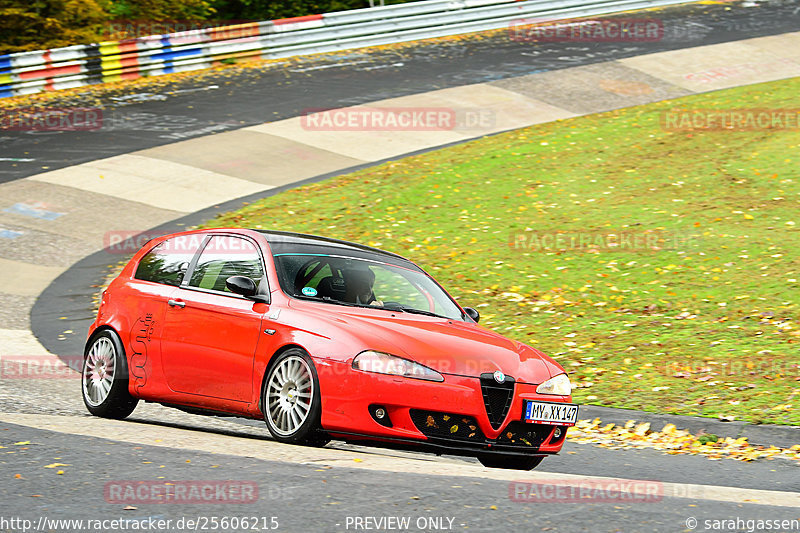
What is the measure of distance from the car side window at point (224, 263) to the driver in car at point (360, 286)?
0.66m

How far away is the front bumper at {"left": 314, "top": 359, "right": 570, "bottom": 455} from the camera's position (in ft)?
22.1

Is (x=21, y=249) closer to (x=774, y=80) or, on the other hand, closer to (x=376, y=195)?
(x=376, y=195)

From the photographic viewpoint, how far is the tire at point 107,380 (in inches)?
330

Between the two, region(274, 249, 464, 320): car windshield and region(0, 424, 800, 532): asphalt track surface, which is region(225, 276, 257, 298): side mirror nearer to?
region(274, 249, 464, 320): car windshield

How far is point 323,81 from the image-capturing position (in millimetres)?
25516

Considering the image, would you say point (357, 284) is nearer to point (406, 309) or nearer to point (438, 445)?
point (406, 309)

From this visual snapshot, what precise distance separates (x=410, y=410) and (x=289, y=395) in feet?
2.94

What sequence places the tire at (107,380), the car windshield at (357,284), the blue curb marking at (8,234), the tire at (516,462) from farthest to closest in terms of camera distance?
1. the blue curb marking at (8,234)
2. the tire at (107,380)
3. the car windshield at (357,284)
4. the tire at (516,462)

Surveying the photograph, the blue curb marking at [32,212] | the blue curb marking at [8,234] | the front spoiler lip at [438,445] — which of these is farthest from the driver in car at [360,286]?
the blue curb marking at [32,212]

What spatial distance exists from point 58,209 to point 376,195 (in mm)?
5280

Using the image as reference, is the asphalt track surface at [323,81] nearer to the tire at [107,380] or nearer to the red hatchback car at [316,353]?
the tire at [107,380]

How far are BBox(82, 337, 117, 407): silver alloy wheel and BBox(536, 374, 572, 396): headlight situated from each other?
3.49 meters

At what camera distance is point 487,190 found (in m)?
17.8

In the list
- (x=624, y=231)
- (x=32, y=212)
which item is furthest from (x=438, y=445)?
(x=32, y=212)
